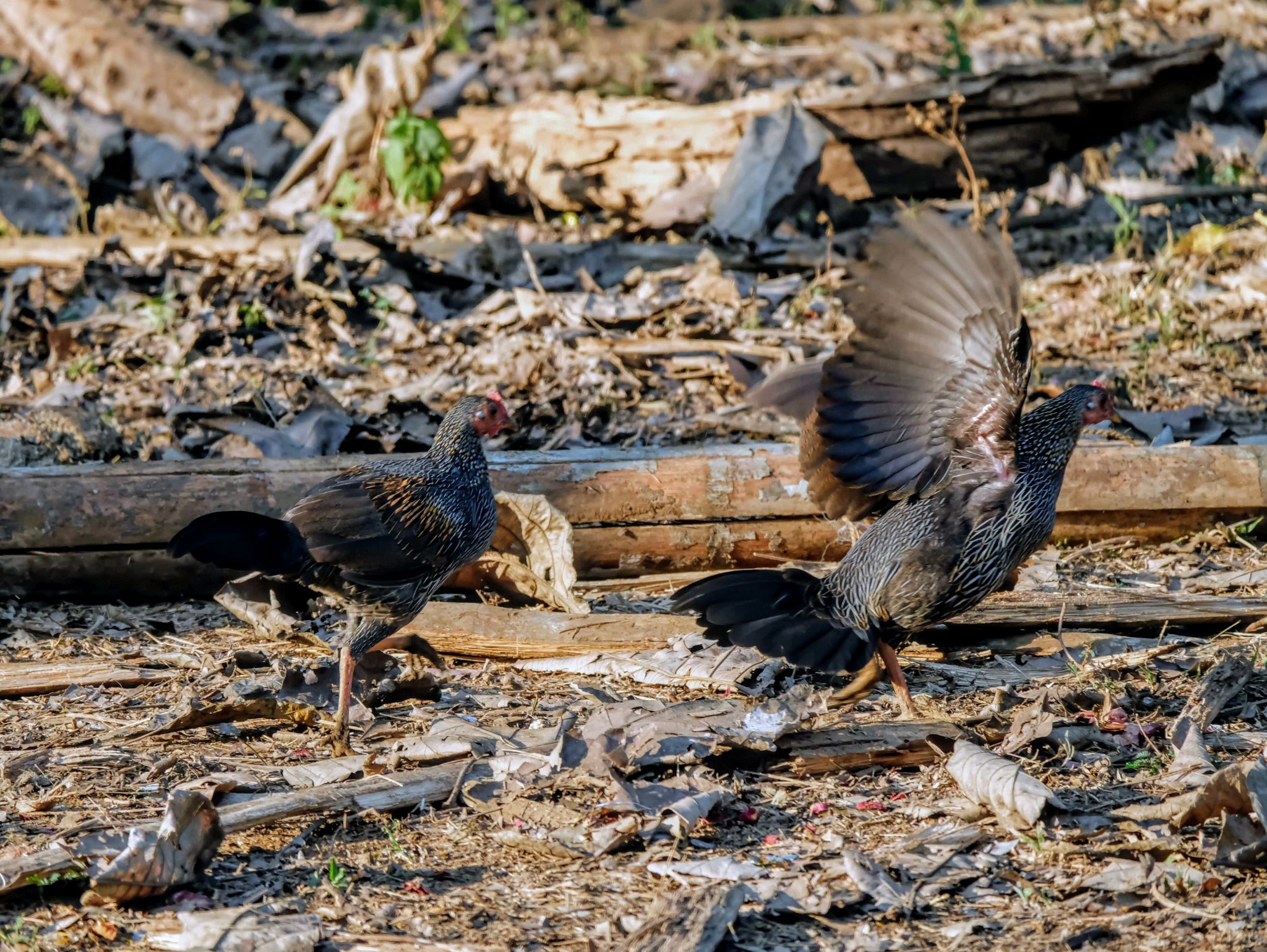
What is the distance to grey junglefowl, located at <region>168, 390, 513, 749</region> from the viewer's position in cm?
435

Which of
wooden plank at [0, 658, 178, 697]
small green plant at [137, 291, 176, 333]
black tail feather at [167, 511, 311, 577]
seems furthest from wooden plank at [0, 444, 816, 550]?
small green plant at [137, 291, 176, 333]

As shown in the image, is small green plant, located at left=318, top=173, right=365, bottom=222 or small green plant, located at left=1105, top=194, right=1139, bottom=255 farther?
small green plant, located at left=318, top=173, right=365, bottom=222

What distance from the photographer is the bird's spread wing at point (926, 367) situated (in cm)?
414

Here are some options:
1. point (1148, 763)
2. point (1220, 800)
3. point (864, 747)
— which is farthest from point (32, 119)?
point (1220, 800)

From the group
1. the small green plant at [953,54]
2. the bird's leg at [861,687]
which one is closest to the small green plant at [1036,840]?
the bird's leg at [861,687]

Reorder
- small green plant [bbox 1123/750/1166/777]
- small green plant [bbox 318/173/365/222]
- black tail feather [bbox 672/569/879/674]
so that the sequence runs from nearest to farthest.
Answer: small green plant [bbox 1123/750/1166/777]
black tail feather [bbox 672/569/879/674]
small green plant [bbox 318/173/365/222]

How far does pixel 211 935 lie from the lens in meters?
2.97

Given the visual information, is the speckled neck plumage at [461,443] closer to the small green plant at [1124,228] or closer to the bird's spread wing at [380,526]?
the bird's spread wing at [380,526]

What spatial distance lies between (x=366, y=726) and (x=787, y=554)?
209 cm

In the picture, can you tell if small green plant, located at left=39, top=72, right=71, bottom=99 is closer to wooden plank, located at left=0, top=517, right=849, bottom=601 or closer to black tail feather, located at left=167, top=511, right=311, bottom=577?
wooden plank, located at left=0, top=517, right=849, bottom=601

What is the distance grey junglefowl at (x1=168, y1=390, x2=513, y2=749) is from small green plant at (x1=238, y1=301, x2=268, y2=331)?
3.35 m

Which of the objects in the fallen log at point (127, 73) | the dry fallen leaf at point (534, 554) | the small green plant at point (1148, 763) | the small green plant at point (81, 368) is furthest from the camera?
the fallen log at point (127, 73)

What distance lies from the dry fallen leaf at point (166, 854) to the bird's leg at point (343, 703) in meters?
0.91

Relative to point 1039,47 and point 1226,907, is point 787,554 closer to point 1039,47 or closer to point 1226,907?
point 1226,907
